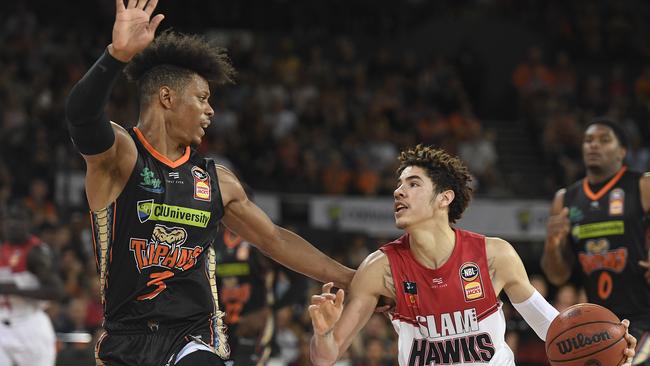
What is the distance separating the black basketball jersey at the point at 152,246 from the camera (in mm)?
4645

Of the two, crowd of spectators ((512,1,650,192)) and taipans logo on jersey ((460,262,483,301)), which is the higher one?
crowd of spectators ((512,1,650,192))

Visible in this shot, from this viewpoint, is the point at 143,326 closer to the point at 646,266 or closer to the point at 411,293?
the point at 411,293

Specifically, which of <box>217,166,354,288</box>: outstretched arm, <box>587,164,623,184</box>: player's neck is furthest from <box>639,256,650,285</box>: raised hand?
<box>217,166,354,288</box>: outstretched arm

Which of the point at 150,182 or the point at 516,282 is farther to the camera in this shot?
the point at 516,282

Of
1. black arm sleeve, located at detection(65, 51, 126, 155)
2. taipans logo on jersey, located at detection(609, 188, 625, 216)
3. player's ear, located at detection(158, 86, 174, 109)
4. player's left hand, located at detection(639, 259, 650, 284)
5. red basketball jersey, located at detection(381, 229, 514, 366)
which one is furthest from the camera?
taipans logo on jersey, located at detection(609, 188, 625, 216)

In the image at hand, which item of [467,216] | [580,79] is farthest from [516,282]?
[580,79]

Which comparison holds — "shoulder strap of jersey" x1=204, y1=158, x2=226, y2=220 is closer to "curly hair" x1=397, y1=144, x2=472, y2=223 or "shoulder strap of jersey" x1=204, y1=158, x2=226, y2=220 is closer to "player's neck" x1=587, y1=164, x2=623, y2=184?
"curly hair" x1=397, y1=144, x2=472, y2=223

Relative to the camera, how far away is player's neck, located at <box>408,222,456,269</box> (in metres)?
5.39

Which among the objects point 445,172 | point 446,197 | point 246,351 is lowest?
point 246,351

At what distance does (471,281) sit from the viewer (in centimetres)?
528

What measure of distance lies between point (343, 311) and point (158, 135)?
1.40 metres

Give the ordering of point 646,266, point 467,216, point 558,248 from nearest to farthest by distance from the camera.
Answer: point 646,266 < point 558,248 < point 467,216

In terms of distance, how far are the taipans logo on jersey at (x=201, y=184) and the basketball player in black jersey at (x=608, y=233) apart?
3.16 metres

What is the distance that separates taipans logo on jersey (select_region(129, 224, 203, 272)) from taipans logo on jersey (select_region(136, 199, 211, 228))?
0.04 meters
